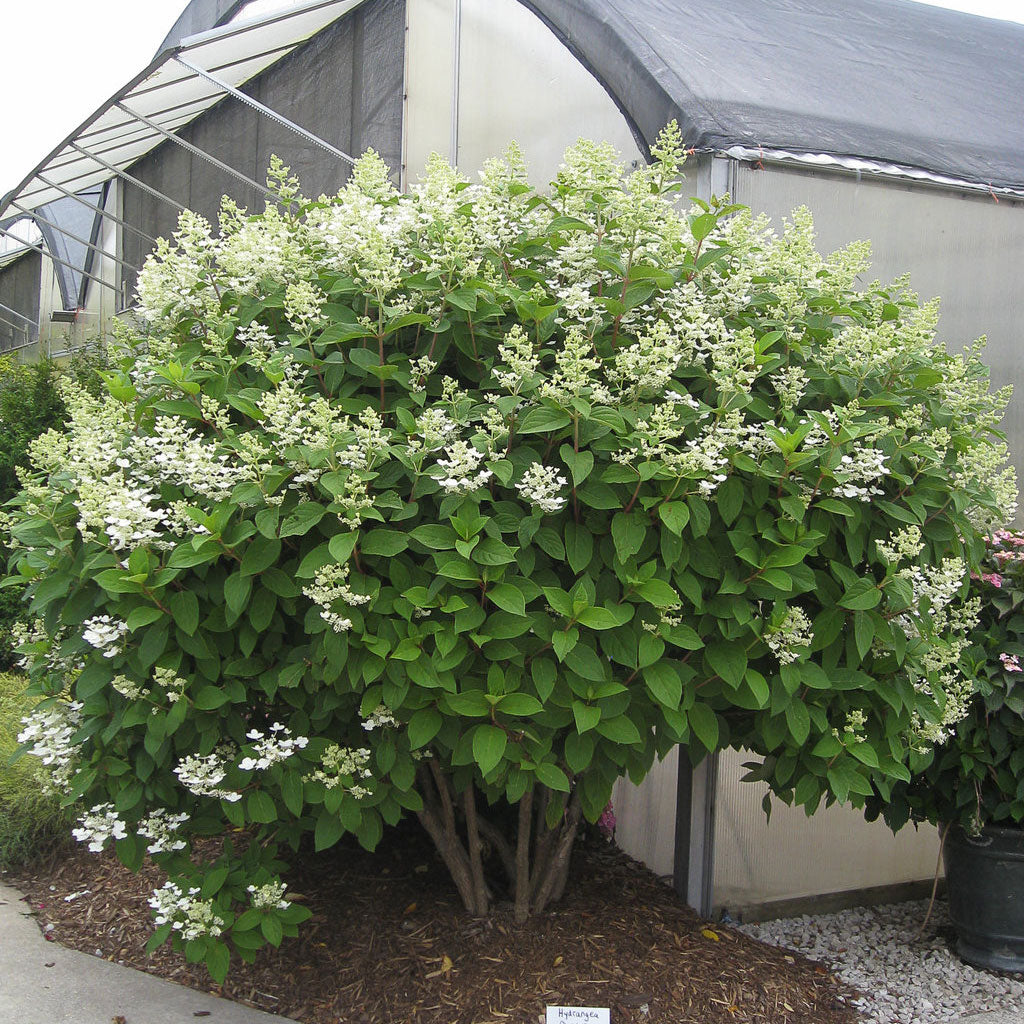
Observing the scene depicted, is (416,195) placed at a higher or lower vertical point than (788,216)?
lower

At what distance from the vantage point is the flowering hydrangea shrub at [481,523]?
2.61 m

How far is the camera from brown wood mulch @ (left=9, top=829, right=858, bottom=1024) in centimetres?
323

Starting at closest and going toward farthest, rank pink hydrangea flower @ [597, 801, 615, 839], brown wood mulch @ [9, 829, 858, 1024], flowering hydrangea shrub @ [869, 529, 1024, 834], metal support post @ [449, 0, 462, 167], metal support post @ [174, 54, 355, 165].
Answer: brown wood mulch @ [9, 829, 858, 1024], flowering hydrangea shrub @ [869, 529, 1024, 834], pink hydrangea flower @ [597, 801, 615, 839], metal support post @ [449, 0, 462, 167], metal support post @ [174, 54, 355, 165]

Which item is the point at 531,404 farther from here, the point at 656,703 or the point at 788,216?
the point at 788,216

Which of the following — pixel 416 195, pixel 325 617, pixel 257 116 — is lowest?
pixel 325 617

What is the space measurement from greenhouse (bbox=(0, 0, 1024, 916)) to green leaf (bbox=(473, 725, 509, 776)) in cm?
170

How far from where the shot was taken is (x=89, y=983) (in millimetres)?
3520

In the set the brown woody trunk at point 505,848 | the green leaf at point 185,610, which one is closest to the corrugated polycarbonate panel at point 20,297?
the brown woody trunk at point 505,848

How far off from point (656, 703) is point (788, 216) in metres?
2.29

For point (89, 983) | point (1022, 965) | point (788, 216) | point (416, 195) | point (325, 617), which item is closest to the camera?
point (325, 617)

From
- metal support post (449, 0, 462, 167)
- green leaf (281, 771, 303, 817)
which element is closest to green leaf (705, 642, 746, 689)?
green leaf (281, 771, 303, 817)

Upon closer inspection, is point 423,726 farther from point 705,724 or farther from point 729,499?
point 729,499

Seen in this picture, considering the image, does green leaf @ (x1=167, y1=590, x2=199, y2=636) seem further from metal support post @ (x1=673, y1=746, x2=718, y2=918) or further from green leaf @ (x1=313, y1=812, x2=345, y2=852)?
metal support post @ (x1=673, y1=746, x2=718, y2=918)

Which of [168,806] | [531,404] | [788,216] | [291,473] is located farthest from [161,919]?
[788,216]
